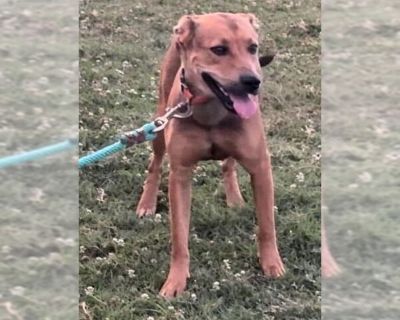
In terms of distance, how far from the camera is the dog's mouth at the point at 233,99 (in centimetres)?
A: 291

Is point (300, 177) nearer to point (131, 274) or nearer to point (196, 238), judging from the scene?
point (196, 238)

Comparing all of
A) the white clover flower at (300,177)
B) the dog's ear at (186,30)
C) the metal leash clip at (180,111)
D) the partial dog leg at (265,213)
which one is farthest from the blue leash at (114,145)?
the white clover flower at (300,177)

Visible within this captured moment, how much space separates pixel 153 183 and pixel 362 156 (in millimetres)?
1627

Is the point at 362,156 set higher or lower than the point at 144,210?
higher

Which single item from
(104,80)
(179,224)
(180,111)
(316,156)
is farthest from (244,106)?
(104,80)

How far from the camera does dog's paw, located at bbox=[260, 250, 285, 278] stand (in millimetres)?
3264

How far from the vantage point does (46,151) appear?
224 centimetres

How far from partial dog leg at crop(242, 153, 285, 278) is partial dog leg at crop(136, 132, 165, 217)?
630mm

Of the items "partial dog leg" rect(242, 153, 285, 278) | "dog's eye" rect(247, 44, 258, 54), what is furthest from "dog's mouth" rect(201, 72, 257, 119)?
"partial dog leg" rect(242, 153, 285, 278)

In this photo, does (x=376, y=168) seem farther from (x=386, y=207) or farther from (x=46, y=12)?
(x=46, y=12)

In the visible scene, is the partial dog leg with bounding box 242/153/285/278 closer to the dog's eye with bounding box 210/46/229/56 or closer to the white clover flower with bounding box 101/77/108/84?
the dog's eye with bounding box 210/46/229/56

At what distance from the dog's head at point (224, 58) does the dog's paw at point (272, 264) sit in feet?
1.91

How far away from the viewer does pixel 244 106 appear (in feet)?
9.62

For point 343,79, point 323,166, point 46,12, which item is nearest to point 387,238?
point 323,166
